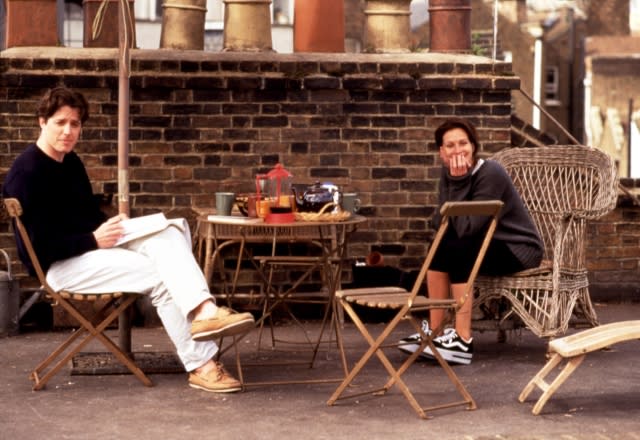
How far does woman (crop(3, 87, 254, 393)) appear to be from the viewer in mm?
6641

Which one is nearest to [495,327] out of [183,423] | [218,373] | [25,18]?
[218,373]

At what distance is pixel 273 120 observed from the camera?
Answer: 9023mm

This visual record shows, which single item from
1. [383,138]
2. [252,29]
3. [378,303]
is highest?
[252,29]

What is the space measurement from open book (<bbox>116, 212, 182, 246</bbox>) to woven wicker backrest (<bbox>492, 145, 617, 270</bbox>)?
2.42 meters

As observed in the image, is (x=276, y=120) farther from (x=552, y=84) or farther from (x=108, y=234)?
(x=552, y=84)

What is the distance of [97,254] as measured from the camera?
6.72m

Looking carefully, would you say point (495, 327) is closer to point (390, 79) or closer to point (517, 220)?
point (517, 220)

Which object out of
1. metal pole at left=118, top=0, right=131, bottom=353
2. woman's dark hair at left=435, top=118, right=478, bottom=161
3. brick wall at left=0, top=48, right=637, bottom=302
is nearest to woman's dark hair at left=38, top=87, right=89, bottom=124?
metal pole at left=118, top=0, right=131, bottom=353

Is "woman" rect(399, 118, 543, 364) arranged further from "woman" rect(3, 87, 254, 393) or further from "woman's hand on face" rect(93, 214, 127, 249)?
"woman's hand on face" rect(93, 214, 127, 249)

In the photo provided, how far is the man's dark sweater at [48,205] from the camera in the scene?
21.8 feet

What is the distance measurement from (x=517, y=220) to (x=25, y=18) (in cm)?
348

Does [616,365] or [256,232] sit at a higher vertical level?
[256,232]

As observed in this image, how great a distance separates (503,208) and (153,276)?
6.64 feet

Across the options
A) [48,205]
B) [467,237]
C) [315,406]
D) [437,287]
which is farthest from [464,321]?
[48,205]
